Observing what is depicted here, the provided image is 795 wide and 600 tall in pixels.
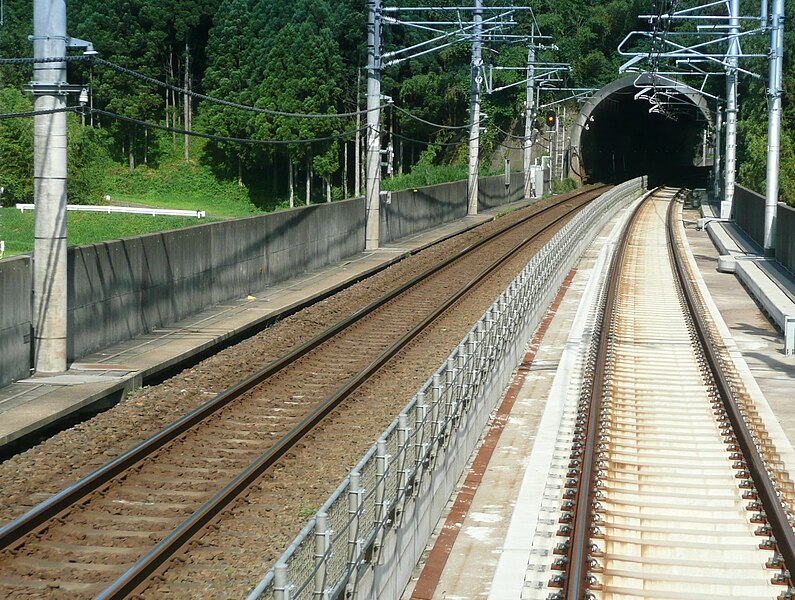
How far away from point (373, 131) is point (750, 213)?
15.5m

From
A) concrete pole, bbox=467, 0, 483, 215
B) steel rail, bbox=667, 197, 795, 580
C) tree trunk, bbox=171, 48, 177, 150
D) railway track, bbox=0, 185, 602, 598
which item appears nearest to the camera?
railway track, bbox=0, 185, 602, 598

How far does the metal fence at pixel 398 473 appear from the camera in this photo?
6965 mm

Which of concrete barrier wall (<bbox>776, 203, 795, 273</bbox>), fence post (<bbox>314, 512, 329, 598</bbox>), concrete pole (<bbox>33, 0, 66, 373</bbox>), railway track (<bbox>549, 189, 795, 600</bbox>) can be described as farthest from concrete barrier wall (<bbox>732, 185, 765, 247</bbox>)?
fence post (<bbox>314, 512, 329, 598</bbox>)

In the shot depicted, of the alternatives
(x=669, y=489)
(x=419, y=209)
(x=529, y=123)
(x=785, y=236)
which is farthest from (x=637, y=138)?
(x=669, y=489)

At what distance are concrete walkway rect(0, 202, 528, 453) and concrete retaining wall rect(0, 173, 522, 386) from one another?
0.29 meters

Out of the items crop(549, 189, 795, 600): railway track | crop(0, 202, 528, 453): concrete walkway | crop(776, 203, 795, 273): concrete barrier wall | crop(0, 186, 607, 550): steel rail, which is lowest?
crop(549, 189, 795, 600): railway track

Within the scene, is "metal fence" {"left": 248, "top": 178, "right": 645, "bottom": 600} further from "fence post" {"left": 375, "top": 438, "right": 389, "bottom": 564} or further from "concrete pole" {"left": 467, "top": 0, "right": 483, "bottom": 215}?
"concrete pole" {"left": 467, "top": 0, "right": 483, "bottom": 215}

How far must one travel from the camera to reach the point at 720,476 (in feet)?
41.3

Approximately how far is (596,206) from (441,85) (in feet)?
157

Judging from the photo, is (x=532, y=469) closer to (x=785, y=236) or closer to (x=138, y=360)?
(x=138, y=360)

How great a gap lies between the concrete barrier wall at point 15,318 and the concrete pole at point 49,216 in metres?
0.14

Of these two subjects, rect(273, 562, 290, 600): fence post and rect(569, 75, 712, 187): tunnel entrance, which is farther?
rect(569, 75, 712, 187): tunnel entrance

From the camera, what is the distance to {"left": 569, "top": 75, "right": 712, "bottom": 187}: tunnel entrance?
8562 cm

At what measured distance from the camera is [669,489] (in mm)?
12203
